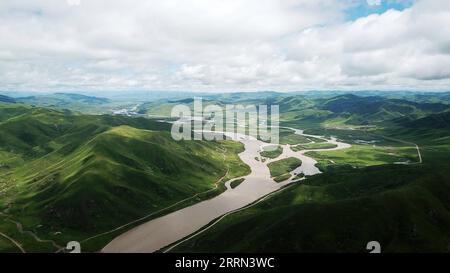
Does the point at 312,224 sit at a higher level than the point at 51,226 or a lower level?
higher
